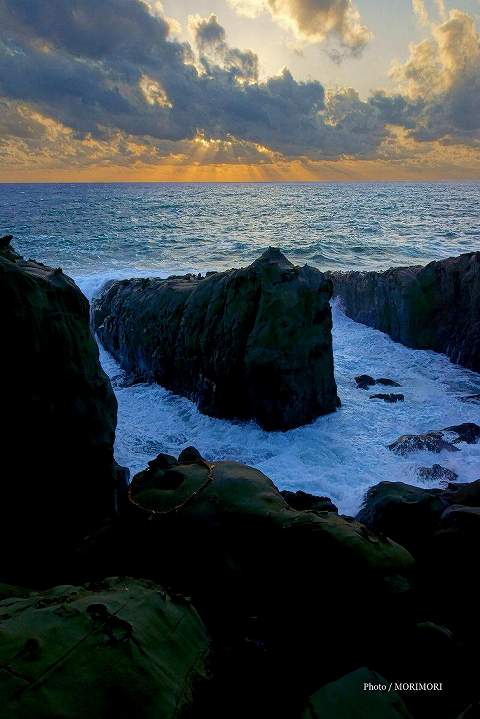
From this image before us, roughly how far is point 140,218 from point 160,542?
78.9 meters

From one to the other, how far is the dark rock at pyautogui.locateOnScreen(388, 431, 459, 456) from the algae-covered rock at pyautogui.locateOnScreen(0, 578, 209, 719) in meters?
7.91

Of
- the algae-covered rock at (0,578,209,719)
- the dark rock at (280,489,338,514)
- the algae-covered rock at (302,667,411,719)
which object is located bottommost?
the dark rock at (280,489,338,514)

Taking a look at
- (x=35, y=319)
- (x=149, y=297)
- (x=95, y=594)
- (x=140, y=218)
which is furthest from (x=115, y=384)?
(x=140, y=218)

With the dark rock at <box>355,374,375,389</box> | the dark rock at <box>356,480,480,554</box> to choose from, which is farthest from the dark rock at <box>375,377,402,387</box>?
the dark rock at <box>356,480,480,554</box>

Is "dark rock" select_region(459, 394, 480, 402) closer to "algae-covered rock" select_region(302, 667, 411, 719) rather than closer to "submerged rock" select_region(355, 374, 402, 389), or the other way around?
"submerged rock" select_region(355, 374, 402, 389)

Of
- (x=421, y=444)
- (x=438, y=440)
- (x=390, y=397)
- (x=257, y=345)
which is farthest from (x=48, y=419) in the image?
(x=390, y=397)

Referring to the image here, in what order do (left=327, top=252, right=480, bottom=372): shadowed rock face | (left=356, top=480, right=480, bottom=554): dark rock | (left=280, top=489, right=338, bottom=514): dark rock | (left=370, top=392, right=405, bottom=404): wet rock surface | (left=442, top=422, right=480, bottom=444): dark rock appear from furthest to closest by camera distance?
(left=327, top=252, right=480, bottom=372): shadowed rock face → (left=370, top=392, right=405, bottom=404): wet rock surface → (left=442, top=422, right=480, bottom=444): dark rock → (left=280, top=489, right=338, bottom=514): dark rock → (left=356, top=480, right=480, bottom=554): dark rock

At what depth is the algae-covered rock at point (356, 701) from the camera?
3516 mm

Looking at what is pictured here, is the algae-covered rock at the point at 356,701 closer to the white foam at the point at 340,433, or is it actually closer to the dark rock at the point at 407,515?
the dark rock at the point at 407,515

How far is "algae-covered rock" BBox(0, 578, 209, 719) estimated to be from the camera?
119 inches

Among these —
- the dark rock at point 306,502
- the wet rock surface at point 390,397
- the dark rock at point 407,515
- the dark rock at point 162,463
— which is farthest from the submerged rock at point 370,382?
the dark rock at point 162,463

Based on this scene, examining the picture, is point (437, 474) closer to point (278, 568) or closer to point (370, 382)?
point (370, 382)

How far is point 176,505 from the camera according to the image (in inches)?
251

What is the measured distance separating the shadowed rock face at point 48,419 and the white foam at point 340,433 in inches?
142
